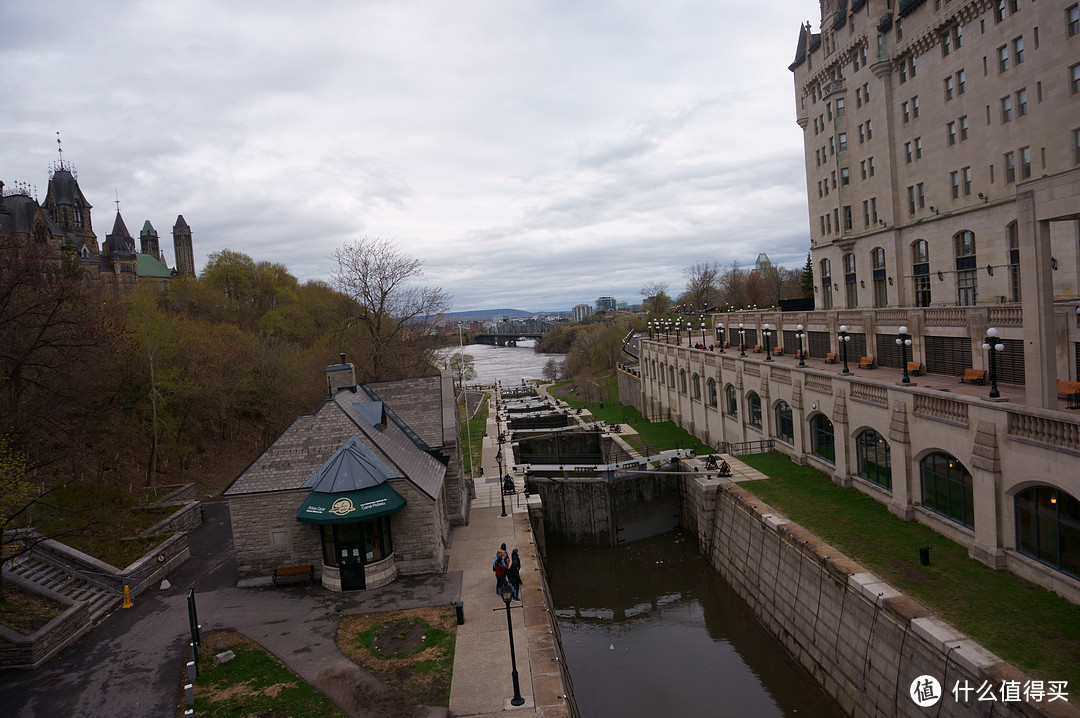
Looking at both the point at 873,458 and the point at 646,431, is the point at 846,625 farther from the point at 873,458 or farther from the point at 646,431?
the point at 646,431

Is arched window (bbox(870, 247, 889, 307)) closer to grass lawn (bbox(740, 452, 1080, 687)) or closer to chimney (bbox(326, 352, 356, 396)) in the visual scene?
grass lawn (bbox(740, 452, 1080, 687))

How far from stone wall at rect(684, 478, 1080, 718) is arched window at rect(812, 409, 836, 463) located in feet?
14.1

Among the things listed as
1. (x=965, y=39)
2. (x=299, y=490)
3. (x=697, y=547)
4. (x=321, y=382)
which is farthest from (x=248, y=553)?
(x=965, y=39)

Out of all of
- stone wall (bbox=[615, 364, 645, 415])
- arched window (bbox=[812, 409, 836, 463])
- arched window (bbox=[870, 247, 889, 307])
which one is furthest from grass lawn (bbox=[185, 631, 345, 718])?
stone wall (bbox=[615, 364, 645, 415])

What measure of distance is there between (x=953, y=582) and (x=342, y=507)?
1623cm

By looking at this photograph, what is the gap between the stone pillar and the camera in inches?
632

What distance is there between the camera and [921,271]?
37.2 metres

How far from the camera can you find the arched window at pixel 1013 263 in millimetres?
29828

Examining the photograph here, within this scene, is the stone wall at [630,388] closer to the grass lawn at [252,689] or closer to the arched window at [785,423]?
the arched window at [785,423]

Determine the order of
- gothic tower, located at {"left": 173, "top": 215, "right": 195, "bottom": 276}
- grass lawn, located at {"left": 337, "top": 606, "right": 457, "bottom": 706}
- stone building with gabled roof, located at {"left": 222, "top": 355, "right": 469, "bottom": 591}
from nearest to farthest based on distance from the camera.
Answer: grass lawn, located at {"left": 337, "top": 606, "right": 457, "bottom": 706} < stone building with gabled roof, located at {"left": 222, "top": 355, "right": 469, "bottom": 591} < gothic tower, located at {"left": 173, "top": 215, "right": 195, "bottom": 276}

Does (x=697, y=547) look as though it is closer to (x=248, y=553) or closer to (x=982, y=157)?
(x=248, y=553)

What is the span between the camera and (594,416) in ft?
181

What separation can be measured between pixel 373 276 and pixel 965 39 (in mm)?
38096

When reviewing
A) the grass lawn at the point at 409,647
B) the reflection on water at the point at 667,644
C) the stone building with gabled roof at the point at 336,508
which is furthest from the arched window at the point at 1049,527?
the stone building with gabled roof at the point at 336,508
